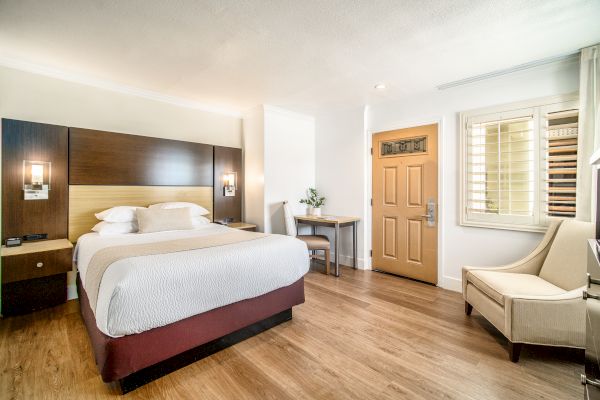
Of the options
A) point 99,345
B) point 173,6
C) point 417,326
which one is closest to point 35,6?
point 173,6

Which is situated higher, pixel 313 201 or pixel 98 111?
pixel 98 111

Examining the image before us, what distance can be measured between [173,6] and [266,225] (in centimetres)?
298

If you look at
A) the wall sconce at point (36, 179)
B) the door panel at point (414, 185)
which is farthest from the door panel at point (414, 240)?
the wall sconce at point (36, 179)

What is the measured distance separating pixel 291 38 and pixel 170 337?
98.7 inches

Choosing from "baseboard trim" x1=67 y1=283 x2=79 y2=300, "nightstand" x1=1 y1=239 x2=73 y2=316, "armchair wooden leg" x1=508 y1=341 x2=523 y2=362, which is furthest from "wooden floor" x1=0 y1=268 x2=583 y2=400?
"baseboard trim" x1=67 y1=283 x2=79 y2=300

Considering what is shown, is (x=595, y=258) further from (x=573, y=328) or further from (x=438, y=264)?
(x=438, y=264)

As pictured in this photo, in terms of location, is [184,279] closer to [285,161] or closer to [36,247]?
[36,247]

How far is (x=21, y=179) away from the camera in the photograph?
2.79 m

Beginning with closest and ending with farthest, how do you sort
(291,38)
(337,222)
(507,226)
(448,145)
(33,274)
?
(291,38)
(33,274)
(507,226)
(448,145)
(337,222)

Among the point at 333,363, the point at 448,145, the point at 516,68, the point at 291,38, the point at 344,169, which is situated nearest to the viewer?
the point at 333,363

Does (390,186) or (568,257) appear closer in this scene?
(568,257)

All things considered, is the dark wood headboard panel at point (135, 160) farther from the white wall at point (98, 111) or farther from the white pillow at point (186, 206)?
the white pillow at point (186, 206)

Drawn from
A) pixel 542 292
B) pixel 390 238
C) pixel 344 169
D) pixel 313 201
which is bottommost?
pixel 542 292

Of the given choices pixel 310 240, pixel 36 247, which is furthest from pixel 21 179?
pixel 310 240
